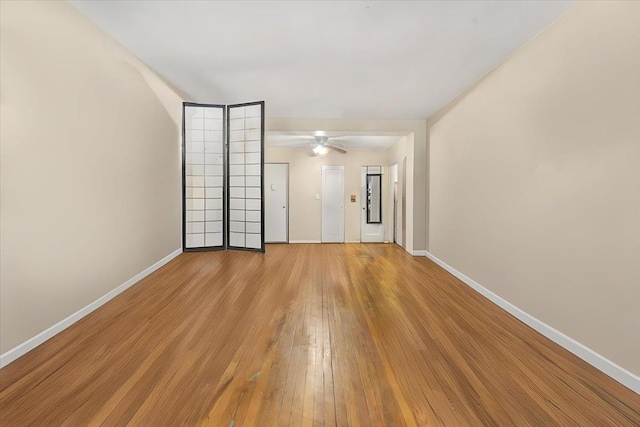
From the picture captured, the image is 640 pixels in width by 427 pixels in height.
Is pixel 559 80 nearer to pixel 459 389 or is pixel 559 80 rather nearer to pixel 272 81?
pixel 459 389

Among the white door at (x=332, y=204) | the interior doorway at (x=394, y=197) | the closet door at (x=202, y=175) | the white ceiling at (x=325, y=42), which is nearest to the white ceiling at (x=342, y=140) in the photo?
the interior doorway at (x=394, y=197)

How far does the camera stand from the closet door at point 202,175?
4426 millimetres

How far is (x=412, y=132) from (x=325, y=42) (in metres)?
2.98

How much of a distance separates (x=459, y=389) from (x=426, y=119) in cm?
452

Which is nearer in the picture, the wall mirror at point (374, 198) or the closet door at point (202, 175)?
the closet door at point (202, 175)

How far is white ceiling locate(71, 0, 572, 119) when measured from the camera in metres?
2.16

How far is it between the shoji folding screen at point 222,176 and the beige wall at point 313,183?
238 cm

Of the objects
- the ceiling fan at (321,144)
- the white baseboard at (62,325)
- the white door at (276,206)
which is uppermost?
the ceiling fan at (321,144)

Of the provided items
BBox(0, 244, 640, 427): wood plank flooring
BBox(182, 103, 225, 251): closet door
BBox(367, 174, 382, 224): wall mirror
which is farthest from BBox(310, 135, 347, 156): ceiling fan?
BBox(0, 244, 640, 427): wood plank flooring

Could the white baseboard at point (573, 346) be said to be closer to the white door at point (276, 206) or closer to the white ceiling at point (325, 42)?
the white ceiling at point (325, 42)

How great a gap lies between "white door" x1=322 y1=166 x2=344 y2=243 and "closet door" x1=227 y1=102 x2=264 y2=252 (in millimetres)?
2766

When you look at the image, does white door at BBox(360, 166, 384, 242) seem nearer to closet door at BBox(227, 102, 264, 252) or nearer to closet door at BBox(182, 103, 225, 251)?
closet door at BBox(227, 102, 264, 252)

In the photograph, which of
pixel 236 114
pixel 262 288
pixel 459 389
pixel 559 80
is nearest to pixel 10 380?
pixel 262 288

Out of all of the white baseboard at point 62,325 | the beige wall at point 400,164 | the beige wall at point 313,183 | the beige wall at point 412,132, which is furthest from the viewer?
the beige wall at point 313,183
